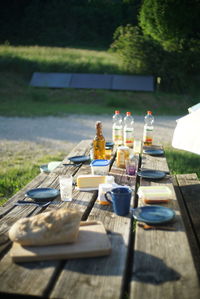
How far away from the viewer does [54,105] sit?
39.6 feet

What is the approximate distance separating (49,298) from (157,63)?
1328 centimetres

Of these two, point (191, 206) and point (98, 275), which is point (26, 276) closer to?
point (98, 275)

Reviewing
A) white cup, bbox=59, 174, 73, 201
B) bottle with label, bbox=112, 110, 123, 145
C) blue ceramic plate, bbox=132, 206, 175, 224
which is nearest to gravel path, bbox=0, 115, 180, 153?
bottle with label, bbox=112, 110, 123, 145

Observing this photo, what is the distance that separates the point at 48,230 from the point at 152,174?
4.62 ft

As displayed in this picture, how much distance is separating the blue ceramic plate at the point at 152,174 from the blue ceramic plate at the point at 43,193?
69 cm

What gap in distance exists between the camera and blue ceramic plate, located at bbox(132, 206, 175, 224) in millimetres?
1972

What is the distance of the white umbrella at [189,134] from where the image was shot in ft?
9.58

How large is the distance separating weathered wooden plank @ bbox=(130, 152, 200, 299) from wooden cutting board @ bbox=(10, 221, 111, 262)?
0.15 m

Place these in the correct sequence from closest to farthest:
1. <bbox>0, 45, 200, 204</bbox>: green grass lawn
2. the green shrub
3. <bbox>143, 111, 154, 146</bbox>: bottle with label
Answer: <bbox>143, 111, 154, 146</bbox>: bottle with label → <bbox>0, 45, 200, 204</bbox>: green grass lawn → the green shrub

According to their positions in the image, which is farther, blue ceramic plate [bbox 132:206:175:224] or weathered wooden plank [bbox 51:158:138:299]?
blue ceramic plate [bbox 132:206:175:224]

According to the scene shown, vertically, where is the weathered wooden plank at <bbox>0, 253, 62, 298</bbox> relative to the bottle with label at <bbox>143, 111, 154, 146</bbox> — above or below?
below

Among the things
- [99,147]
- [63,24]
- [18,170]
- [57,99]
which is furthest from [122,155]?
[63,24]

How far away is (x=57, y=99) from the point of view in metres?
13.0

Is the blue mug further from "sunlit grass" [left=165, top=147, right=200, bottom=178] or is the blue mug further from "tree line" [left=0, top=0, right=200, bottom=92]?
"tree line" [left=0, top=0, right=200, bottom=92]
